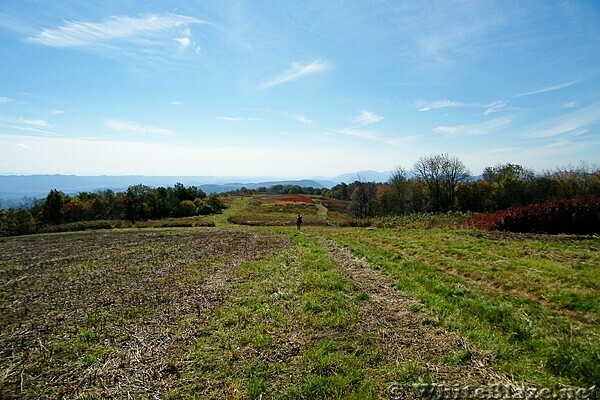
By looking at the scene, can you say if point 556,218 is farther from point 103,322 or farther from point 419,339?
point 103,322

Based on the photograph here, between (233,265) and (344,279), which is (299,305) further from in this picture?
(233,265)

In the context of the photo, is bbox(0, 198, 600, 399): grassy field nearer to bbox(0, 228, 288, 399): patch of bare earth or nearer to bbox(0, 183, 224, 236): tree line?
bbox(0, 228, 288, 399): patch of bare earth

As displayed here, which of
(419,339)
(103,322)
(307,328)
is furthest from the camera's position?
(103,322)

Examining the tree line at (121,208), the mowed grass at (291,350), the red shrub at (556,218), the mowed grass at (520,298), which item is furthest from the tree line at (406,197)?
the mowed grass at (291,350)

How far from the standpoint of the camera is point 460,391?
16.7 feet

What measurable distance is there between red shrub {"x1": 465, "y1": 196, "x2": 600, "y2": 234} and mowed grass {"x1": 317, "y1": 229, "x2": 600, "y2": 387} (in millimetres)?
7018

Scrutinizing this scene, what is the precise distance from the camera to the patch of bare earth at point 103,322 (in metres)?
5.93

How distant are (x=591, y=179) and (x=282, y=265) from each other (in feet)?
234

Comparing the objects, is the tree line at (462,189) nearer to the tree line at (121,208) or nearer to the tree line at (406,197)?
the tree line at (406,197)

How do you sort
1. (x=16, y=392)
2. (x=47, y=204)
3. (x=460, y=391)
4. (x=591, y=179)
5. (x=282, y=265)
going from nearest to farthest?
(x=460, y=391) < (x=16, y=392) < (x=282, y=265) < (x=591, y=179) < (x=47, y=204)

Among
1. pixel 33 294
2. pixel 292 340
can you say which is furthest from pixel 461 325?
pixel 33 294

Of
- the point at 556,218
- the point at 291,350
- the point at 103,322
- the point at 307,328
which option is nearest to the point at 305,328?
the point at 307,328

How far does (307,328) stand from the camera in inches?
311

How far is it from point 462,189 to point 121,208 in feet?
295
